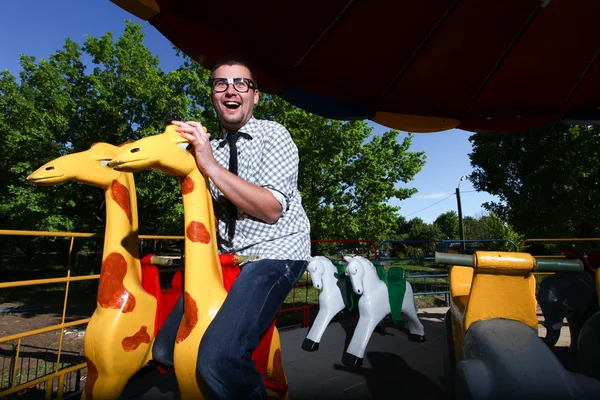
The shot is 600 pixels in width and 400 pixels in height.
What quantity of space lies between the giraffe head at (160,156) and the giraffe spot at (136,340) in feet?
2.76

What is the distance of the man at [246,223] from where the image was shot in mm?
1350

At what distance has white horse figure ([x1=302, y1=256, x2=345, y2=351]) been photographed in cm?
465

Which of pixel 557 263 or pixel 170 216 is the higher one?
pixel 170 216

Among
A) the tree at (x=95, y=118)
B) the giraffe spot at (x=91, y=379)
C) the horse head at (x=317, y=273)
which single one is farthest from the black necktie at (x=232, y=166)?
the tree at (x=95, y=118)

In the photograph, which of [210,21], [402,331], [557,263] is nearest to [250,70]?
[210,21]

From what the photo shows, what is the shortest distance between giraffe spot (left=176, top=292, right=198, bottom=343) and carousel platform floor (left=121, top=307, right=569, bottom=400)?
1.17 meters

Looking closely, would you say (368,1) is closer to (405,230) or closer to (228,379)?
(228,379)

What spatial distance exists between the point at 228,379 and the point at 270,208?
2.15 feet

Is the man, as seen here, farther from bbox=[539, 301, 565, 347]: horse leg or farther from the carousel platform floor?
bbox=[539, 301, 565, 347]: horse leg

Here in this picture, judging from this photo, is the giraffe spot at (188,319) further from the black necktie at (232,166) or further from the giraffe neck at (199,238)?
the black necktie at (232,166)

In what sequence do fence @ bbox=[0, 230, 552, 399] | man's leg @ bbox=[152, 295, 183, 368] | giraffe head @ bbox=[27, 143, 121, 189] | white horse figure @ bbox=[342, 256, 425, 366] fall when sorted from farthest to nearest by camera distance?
1. fence @ bbox=[0, 230, 552, 399]
2. white horse figure @ bbox=[342, 256, 425, 366]
3. giraffe head @ bbox=[27, 143, 121, 189]
4. man's leg @ bbox=[152, 295, 183, 368]

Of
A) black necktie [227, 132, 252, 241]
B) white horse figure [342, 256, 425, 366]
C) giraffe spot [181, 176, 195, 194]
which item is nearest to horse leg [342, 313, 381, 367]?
white horse figure [342, 256, 425, 366]

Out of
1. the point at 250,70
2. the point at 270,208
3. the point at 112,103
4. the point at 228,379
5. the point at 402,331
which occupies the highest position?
the point at 112,103

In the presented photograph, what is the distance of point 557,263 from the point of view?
1.31 m
